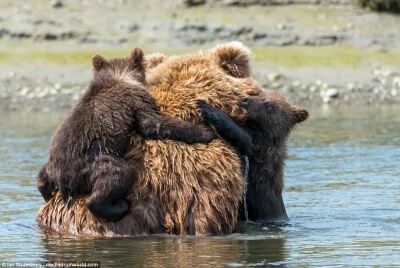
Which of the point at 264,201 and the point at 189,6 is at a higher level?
the point at 189,6

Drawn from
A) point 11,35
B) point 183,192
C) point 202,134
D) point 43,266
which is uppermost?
point 11,35

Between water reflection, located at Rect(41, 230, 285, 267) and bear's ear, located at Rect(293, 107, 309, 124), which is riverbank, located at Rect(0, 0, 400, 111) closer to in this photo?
bear's ear, located at Rect(293, 107, 309, 124)

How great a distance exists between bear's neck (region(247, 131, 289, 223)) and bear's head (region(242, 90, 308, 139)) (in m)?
0.07

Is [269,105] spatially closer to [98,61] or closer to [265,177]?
[265,177]

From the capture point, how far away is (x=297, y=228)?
26.7 feet

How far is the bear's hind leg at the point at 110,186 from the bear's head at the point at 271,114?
130 cm

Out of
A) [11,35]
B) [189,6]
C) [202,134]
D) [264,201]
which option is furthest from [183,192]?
[189,6]

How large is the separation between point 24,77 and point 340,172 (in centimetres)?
1269

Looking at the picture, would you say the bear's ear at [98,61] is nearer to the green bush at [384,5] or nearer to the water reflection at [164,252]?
the water reflection at [164,252]

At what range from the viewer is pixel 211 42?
2433 cm

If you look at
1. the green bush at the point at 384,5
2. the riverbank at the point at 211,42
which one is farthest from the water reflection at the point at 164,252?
the green bush at the point at 384,5

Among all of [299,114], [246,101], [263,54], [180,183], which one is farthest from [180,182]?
[263,54]

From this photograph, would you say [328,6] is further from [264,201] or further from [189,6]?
[264,201]

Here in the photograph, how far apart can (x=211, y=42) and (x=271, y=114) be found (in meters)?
16.8
